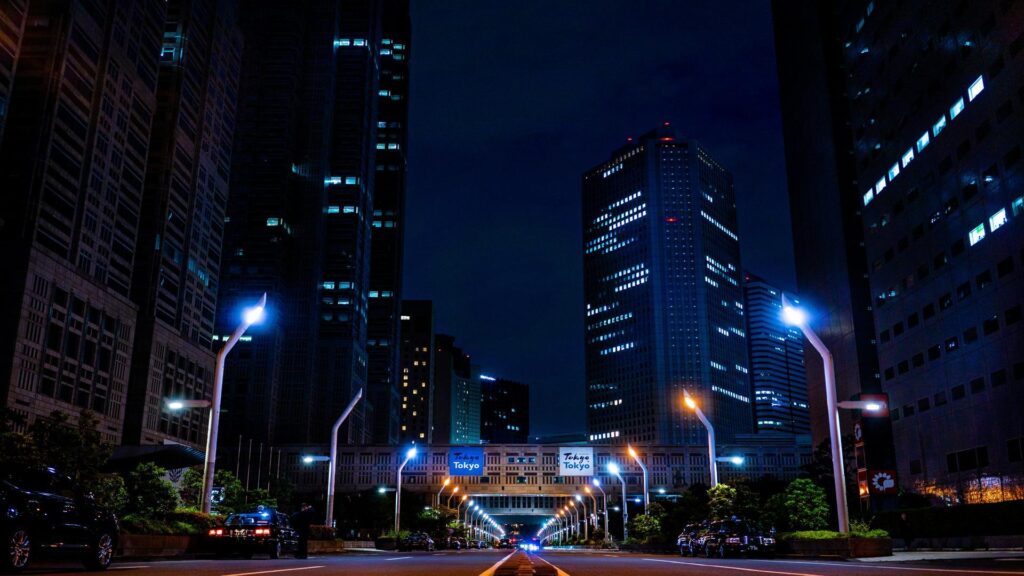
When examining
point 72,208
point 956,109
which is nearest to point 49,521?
point 956,109

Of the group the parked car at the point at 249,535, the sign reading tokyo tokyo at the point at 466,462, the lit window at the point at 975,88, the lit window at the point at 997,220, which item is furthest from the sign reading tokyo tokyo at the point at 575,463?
the parked car at the point at 249,535

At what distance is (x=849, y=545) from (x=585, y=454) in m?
69.0

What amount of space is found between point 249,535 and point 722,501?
25520mm

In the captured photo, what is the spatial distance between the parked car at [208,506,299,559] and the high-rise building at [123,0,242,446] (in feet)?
278

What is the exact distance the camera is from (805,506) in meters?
42.3

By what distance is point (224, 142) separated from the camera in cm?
13562

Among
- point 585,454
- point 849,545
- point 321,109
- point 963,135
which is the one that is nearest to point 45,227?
point 585,454

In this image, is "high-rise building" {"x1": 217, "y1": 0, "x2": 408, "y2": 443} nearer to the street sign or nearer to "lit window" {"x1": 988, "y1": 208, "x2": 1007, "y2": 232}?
"lit window" {"x1": 988, "y1": 208, "x2": 1007, "y2": 232}

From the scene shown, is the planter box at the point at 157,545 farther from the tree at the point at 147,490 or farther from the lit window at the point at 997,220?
the lit window at the point at 997,220

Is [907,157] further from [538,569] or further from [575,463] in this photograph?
[538,569]

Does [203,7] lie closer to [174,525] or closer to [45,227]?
[45,227]

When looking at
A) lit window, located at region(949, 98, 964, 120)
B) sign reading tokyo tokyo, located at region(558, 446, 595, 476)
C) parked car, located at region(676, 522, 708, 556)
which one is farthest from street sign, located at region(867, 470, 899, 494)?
sign reading tokyo tokyo, located at region(558, 446, 595, 476)

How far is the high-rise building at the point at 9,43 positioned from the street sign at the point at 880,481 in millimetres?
83221

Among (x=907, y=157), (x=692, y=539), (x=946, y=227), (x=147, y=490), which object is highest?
(x=907, y=157)
